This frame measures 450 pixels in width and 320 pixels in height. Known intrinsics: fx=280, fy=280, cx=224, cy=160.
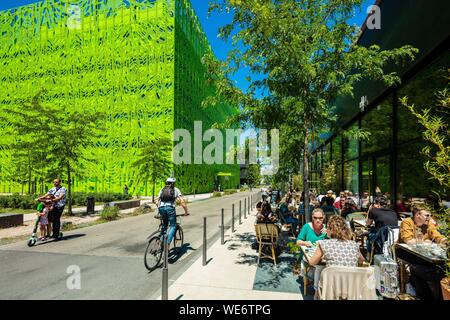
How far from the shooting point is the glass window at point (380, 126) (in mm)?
9844

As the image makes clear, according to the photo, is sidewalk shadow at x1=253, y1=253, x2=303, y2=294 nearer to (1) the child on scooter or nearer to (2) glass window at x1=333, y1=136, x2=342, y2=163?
(1) the child on scooter

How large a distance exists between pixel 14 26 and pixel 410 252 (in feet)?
181

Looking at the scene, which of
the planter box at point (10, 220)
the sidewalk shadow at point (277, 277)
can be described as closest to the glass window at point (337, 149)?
the sidewalk shadow at point (277, 277)

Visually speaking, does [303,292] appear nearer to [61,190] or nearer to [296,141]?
[296,141]

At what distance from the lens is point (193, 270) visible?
6230 mm

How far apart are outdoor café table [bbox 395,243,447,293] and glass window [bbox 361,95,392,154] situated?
5.18 metres

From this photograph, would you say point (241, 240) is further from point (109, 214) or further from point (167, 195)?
point (109, 214)

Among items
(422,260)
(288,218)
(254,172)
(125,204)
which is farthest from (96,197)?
(254,172)

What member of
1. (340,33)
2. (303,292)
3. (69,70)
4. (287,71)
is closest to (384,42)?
(340,33)

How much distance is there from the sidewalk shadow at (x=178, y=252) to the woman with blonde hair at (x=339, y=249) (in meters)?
4.31

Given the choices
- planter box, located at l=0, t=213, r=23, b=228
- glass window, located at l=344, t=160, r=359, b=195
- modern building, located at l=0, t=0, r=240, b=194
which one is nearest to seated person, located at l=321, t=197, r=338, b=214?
glass window, located at l=344, t=160, r=359, b=195

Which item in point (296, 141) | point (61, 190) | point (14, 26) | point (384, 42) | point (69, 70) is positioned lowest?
point (61, 190)

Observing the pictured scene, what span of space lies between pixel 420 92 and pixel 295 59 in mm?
4607

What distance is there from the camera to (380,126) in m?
10.6
